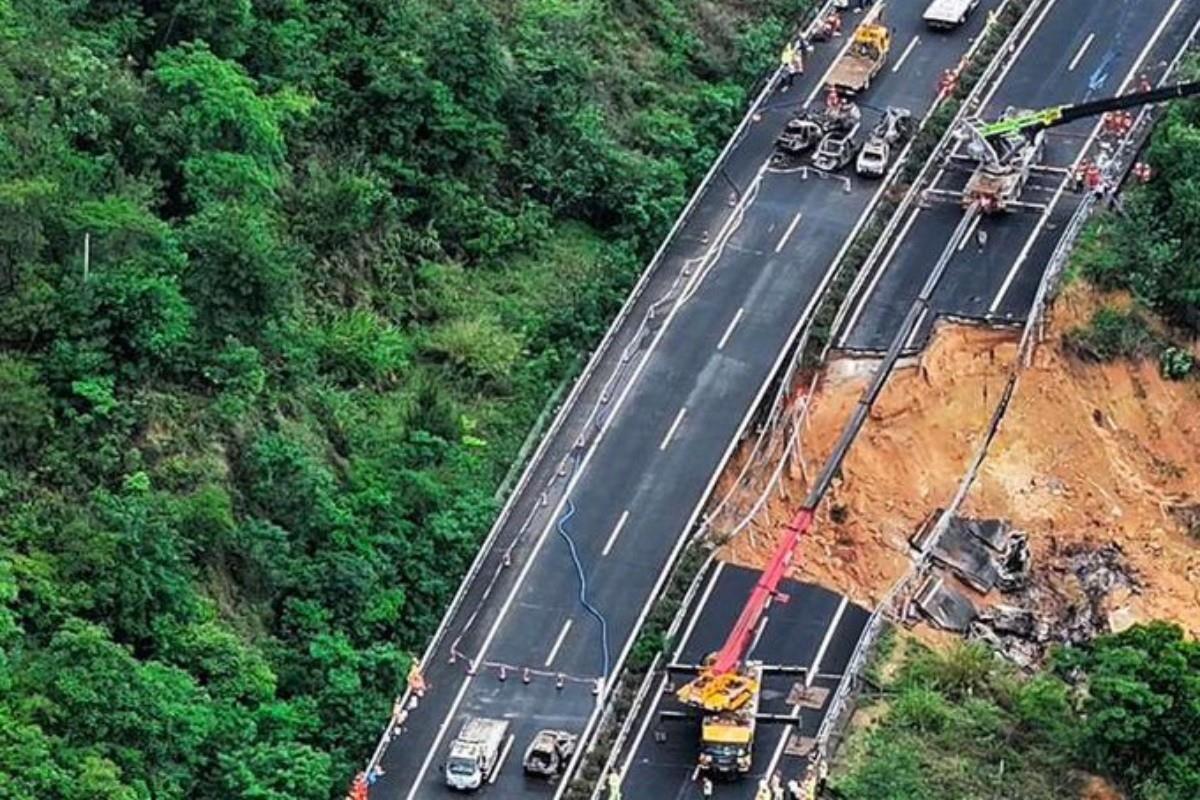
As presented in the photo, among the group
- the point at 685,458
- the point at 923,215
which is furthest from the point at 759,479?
the point at 923,215

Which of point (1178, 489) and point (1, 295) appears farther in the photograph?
point (1178, 489)

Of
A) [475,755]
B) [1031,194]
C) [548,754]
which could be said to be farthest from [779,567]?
[1031,194]

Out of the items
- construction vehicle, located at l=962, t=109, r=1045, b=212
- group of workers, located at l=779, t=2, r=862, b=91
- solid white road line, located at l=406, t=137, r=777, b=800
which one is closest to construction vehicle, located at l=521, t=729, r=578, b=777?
solid white road line, located at l=406, t=137, r=777, b=800

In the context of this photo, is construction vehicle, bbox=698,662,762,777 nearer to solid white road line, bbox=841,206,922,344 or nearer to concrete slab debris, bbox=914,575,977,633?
concrete slab debris, bbox=914,575,977,633

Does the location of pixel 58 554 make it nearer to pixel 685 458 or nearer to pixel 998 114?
pixel 685 458

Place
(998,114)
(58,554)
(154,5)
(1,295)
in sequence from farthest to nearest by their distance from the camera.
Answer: (998,114) → (154,5) → (1,295) → (58,554)

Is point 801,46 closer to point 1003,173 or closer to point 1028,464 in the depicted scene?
point 1003,173
